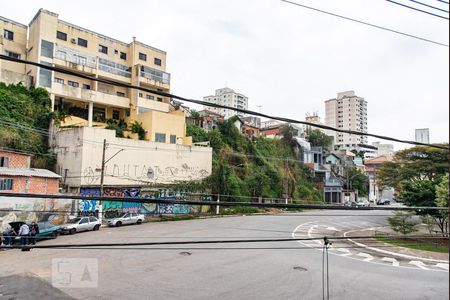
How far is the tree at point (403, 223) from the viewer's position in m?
21.1

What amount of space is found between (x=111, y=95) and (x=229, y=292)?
2917 cm

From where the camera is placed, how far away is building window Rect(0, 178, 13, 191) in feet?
62.0

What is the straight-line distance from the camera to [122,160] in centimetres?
2769

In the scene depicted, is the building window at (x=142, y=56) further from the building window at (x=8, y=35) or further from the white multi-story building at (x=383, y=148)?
the white multi-story building at (x=383, y=148)

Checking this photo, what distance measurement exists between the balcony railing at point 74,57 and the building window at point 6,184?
1608 centimetres

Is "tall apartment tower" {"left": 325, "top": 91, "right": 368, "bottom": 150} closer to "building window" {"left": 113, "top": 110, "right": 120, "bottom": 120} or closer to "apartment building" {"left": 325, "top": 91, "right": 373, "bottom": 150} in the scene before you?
"apartment building" {"left": 325, "top": 91, "right": 373, "bottom": 150}

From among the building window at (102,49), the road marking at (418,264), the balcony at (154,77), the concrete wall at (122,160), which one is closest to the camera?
the road marking at (418,264)

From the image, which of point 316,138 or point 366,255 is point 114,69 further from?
point 316,138

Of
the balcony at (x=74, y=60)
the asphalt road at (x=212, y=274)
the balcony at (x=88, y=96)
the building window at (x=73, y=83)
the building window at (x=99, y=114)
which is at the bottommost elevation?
the asphalt road at (x=212, y=274)

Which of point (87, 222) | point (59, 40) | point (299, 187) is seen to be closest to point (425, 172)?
point (299, 187)

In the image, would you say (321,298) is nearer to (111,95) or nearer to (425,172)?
(425,172)

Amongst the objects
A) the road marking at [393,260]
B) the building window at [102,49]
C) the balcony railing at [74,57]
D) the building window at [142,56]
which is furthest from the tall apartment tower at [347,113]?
the road marking at [393,260]

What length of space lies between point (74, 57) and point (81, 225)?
761 inches
